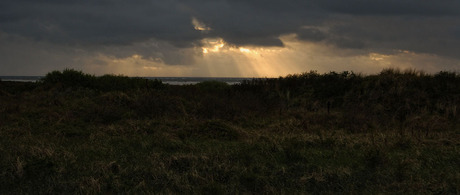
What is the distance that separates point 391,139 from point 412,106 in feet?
20.5

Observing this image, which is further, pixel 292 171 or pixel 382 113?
pixel 382 113

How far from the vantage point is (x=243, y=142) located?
8531mm

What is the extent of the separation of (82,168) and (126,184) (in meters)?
1.17

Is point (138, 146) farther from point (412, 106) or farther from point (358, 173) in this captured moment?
point (412, 106)

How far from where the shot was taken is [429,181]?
570cm

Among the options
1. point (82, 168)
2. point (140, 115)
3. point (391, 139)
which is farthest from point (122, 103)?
point (391, 139)

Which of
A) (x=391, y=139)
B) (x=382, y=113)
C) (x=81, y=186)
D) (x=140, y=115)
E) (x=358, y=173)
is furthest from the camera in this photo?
(x=382, y=113)

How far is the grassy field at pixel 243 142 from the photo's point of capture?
5648mm

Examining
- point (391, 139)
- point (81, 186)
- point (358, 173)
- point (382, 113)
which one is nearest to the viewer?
point (81, 186)

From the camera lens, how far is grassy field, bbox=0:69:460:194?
5.65 meters

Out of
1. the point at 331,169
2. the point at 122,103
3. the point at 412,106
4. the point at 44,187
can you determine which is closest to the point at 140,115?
the point at 122,103

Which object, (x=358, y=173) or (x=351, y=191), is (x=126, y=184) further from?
(x=358, y=173)

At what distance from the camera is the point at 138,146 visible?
8.02 m

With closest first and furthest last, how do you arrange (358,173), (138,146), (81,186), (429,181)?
(81,186) < (429,181) < (358,173) < (138,146)
